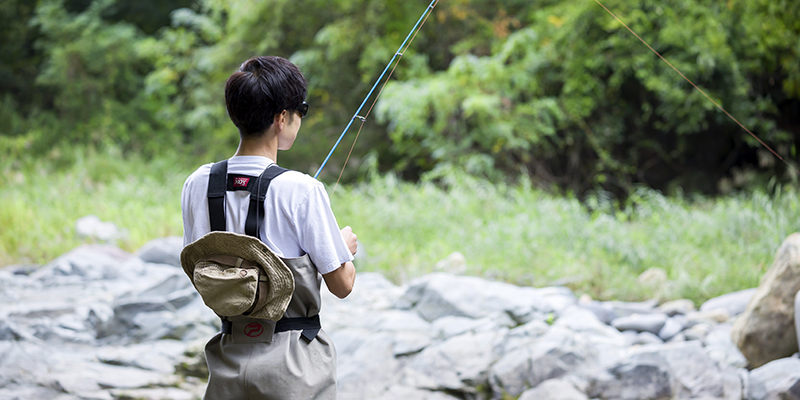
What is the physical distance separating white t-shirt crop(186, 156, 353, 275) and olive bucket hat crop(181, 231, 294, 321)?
0.19ft

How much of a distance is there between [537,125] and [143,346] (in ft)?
21.1

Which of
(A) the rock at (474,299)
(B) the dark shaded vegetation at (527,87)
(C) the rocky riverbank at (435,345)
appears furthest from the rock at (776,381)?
(B) the dark shaded vegetation at (527,87)

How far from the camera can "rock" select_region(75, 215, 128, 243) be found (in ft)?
23.0

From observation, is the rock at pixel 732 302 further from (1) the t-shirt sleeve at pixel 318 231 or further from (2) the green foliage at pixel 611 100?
(2) the green foliage at pixel 611 100

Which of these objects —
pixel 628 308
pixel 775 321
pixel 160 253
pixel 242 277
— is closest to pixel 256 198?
pixel 242 277

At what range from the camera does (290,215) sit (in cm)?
Answer: 144

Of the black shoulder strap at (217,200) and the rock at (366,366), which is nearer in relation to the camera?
the black shoulder strap at (217,200)

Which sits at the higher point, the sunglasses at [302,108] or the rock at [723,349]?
the sunglasses at [302,108]

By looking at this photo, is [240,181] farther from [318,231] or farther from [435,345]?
[435,345]

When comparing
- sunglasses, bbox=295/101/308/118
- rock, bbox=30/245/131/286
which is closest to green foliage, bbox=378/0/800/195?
rock, bbox=30/245/131/286

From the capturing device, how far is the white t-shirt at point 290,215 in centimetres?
144

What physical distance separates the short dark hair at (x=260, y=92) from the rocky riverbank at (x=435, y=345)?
7.50ft

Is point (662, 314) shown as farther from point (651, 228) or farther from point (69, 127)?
point (69, 127)

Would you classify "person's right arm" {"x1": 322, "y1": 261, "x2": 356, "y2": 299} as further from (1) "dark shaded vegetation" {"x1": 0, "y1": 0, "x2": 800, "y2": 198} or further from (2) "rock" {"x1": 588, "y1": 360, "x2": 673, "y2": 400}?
(1) "dark shaded vegetation" {"x1": 0, "y1": 0, "x2": 800, "y2": 198}
